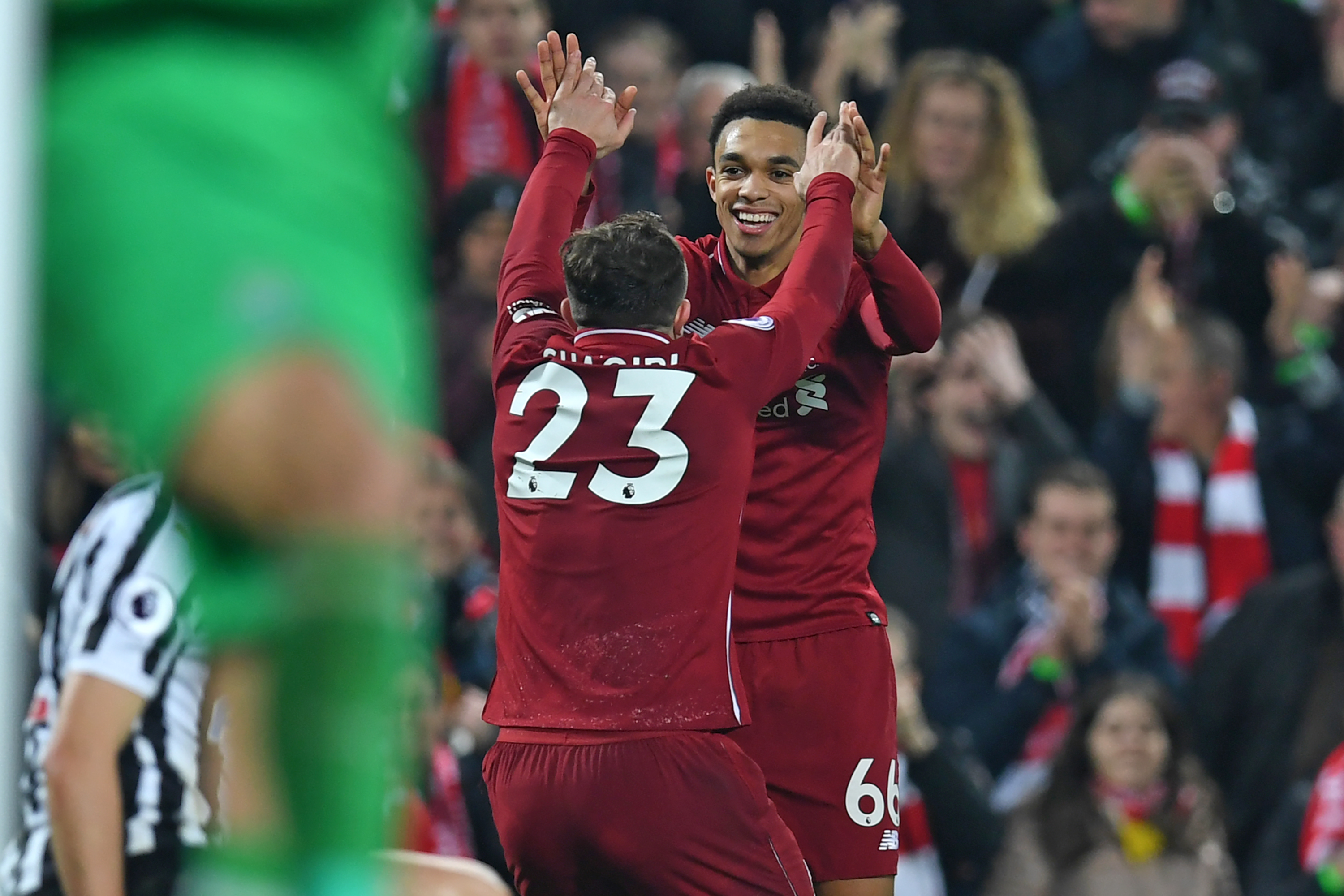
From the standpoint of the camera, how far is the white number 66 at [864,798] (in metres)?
4.30

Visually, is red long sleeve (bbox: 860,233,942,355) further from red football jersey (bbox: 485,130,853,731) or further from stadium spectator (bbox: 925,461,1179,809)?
stadium spectator (bbox: 925,461,1179,809)

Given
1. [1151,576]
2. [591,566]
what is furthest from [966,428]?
[591,566]

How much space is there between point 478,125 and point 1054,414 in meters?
2.54

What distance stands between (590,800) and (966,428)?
3.73 meters

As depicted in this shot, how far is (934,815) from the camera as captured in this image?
246 inches

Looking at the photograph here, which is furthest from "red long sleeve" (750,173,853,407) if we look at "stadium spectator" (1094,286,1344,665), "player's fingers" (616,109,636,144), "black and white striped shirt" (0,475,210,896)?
"stadium spectator" (1094,286,1344,665)

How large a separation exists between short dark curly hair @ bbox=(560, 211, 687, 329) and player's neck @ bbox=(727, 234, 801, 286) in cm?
59

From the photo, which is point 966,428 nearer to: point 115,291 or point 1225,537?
point 1225,537

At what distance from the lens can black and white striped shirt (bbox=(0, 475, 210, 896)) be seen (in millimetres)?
4172

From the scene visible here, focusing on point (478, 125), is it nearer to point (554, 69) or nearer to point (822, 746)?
point (554, 69)

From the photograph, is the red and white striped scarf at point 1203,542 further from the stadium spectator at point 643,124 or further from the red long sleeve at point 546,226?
the red long sleeve at point 546,226

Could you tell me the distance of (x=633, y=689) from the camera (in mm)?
3732

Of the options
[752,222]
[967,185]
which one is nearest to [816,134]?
[752,222]

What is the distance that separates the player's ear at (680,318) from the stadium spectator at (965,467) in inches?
118
